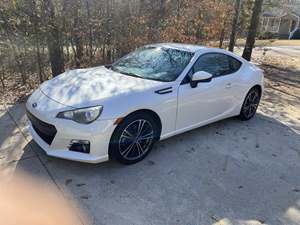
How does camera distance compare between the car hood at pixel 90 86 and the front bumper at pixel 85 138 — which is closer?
the front bumper at pixel 85 138

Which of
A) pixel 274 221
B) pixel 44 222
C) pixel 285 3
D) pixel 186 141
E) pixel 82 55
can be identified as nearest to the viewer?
pixel 44 222

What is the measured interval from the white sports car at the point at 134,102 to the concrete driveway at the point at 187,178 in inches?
10.3

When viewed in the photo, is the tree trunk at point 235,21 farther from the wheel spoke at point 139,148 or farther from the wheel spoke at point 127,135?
the wheel spoke at point 127,135

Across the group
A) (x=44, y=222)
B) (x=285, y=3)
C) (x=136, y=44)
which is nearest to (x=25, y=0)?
(x=136, y=44)

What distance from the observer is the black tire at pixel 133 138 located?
3.46m

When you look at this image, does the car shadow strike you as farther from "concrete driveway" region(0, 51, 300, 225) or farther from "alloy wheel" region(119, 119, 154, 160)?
"alloy wheel" region(119, 119, 154, 160)

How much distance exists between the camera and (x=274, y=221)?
9.78 ft

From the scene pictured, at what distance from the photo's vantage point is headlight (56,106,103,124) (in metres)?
3.27

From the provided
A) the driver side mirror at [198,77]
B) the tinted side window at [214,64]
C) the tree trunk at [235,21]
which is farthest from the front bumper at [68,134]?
the tree trunk at [235,21]

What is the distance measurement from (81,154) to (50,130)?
17.5 inches

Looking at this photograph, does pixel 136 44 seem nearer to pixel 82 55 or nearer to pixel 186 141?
pixel 82 55

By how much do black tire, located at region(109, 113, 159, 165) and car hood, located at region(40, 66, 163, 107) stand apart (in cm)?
37

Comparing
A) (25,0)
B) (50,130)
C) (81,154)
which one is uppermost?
(25,0)

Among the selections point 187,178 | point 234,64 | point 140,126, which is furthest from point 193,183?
point 234,64
